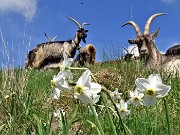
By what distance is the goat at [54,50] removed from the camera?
80.1 ft

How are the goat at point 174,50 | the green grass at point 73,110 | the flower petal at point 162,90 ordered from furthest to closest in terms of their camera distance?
1. the goat at point 174,50
2. the green grass at point 73,110
3. the flower petal at point 162,90

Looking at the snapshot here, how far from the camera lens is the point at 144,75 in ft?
24.7

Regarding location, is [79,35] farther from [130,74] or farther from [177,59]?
[130,74]

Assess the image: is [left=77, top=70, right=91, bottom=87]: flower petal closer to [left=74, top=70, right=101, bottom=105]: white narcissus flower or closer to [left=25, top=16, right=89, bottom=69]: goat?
[left=74, top=70, right=101, bottom=105]: white narcissus flower

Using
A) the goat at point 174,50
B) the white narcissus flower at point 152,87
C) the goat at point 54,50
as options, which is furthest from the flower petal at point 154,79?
the goat at point 54,50

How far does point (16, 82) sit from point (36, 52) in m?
22.8

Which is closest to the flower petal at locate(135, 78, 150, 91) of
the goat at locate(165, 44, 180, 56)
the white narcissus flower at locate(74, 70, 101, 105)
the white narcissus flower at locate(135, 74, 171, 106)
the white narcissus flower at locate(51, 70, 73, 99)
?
the white narcissus flower at locate(135, 74, 171, 106)

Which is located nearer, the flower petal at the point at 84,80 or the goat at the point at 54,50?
the flower petal at the point at 84,80

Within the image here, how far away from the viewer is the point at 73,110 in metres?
5.71

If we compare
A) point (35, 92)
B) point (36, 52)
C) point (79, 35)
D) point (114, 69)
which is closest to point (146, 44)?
point (114, 69)

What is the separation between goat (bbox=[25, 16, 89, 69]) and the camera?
24.4 metres

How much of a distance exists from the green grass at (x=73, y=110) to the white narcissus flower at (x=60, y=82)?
0.51 feet

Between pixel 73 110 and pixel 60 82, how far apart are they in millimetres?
4266

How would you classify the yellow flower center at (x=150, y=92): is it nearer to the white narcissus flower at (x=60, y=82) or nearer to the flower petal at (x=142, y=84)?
the flower petal at (x=142, y=84)
